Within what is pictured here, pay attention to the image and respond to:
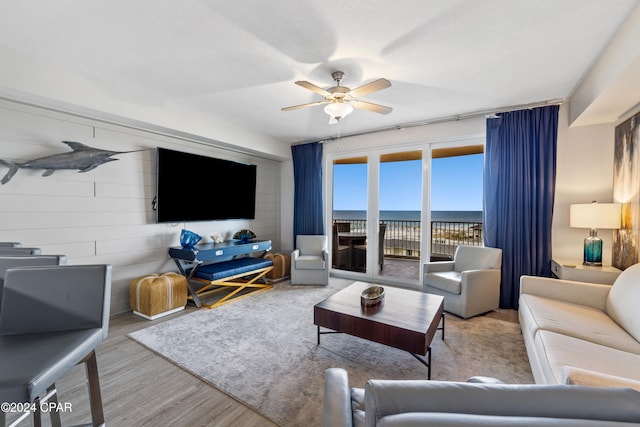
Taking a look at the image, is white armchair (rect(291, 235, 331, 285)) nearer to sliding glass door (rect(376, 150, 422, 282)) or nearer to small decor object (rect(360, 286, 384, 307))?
sliding glass door (rect(376, 150, 422, 282))

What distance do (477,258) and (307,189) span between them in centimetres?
302

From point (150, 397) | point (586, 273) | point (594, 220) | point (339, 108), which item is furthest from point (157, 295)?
point (594, 220)

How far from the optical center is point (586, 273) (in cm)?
256

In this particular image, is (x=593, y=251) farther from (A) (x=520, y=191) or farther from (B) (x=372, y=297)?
(B) (x=372, y=297)

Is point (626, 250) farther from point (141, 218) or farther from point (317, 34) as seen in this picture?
point (141, 218)

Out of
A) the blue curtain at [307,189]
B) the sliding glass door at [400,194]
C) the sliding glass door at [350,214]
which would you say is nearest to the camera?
the sliding glass door at [400,194]

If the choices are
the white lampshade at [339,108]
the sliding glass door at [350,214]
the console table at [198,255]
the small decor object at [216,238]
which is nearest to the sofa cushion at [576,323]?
the white lampshade at [339,108]

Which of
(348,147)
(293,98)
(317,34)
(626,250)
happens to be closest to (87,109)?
(293,98)

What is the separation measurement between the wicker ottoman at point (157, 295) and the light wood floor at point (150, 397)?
75 centimetres

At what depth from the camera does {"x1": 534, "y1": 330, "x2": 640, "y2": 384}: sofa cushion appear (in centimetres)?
140

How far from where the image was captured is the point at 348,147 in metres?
4.86

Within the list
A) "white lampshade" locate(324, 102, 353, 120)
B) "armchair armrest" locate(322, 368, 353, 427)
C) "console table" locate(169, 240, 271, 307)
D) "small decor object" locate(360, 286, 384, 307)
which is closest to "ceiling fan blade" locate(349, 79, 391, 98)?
"white lampshade" locate(324, 102, 353, 120)

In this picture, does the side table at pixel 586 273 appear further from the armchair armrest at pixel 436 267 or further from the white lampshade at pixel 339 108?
the white lampshade at pixel 339 108

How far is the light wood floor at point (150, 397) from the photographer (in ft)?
5.35
